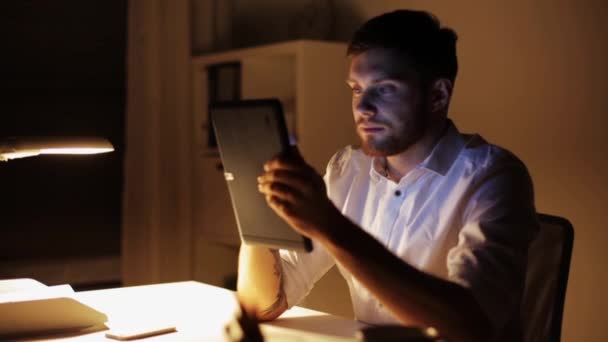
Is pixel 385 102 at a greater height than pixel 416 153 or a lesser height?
greater

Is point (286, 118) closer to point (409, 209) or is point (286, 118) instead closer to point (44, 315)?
point (409, 209)

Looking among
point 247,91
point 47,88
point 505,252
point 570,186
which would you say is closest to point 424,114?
point 505,252

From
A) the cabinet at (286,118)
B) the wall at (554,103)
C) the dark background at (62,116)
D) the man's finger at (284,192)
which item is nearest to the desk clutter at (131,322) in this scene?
the man's finger at (284,192)

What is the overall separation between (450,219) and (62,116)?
7.48ft

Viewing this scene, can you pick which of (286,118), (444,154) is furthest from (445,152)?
(286,118)

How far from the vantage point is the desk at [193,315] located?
5.23 feet

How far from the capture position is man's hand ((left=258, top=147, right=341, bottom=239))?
133 centimetres

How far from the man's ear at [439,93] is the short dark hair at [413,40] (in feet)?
0.05

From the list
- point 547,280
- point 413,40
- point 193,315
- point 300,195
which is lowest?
point 193,315

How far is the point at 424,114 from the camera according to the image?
175 cm

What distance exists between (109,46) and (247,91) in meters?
0.78

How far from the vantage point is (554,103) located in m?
2.55

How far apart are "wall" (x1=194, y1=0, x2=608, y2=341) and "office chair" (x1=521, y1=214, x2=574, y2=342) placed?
2.94ft

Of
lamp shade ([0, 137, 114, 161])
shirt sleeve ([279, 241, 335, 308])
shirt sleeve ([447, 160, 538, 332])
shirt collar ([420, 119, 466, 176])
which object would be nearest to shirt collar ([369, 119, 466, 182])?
shirt collar ([420, 119, 466, 176])
